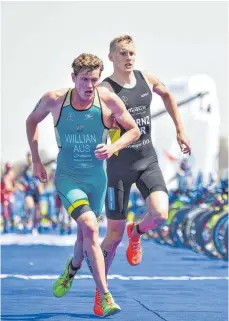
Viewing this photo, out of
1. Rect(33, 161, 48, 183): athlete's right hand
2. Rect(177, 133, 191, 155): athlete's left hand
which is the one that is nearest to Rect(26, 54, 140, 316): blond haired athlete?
Rect(33, 161, 48, 183): athlete's right hand

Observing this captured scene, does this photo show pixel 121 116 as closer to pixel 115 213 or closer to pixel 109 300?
pixel 115 213

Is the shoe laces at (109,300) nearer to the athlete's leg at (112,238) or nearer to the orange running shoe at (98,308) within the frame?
the orange running shoe at (98,308)

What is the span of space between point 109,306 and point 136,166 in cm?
189

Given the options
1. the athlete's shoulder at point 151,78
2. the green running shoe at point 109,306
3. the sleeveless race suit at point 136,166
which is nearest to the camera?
the green running shoe at point 109,306

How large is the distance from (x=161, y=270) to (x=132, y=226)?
463cm

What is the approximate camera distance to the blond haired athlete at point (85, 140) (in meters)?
8.94

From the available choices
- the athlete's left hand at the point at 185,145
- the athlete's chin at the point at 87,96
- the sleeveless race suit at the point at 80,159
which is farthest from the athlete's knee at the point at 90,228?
the athlete's left hand at the point at 185,145

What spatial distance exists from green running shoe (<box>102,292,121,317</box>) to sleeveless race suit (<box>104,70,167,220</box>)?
1.50m

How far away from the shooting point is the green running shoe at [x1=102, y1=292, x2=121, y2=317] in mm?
8641

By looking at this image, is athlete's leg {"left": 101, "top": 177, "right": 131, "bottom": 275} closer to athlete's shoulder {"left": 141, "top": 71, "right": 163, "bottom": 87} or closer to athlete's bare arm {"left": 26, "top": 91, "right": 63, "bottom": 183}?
athlete's bare arm {"left": 26, "top": 91, "right": 63, "bottom": 183}

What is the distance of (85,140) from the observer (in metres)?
9.17

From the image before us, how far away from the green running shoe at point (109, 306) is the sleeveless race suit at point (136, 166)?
1496 millimetres

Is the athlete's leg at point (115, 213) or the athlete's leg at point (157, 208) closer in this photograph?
the athlete's leg at point (157, 208)

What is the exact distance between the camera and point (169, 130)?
33.0m
